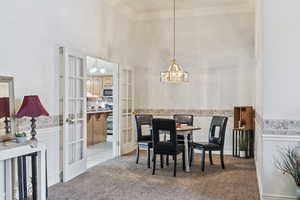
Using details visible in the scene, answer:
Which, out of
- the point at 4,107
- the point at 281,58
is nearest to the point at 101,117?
the point at 4,107

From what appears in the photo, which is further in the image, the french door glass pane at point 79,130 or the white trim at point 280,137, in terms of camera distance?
the french door glass pane at point 79,130

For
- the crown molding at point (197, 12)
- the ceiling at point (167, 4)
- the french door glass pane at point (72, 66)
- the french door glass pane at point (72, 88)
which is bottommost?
the french door glass pane at point (72, 88)

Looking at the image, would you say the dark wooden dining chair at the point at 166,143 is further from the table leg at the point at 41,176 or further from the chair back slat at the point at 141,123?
the table leg at the point at 41,176

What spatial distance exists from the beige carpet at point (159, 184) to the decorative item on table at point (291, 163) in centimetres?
59

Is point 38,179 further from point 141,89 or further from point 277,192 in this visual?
point 141,89

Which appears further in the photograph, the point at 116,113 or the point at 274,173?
the point at 116,113

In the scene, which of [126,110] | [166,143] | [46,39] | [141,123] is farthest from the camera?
[126,110]

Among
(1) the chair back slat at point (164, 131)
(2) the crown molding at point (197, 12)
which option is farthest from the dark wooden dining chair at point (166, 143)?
(2) the crown molding at point (197, 12)

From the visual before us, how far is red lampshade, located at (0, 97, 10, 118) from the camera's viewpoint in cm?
332

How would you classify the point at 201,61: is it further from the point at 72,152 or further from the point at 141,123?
the point at 72,152

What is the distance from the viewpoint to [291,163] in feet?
10.8

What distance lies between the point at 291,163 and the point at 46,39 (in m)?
3.60

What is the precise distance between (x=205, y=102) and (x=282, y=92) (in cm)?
347

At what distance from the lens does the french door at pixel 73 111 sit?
4.48m
